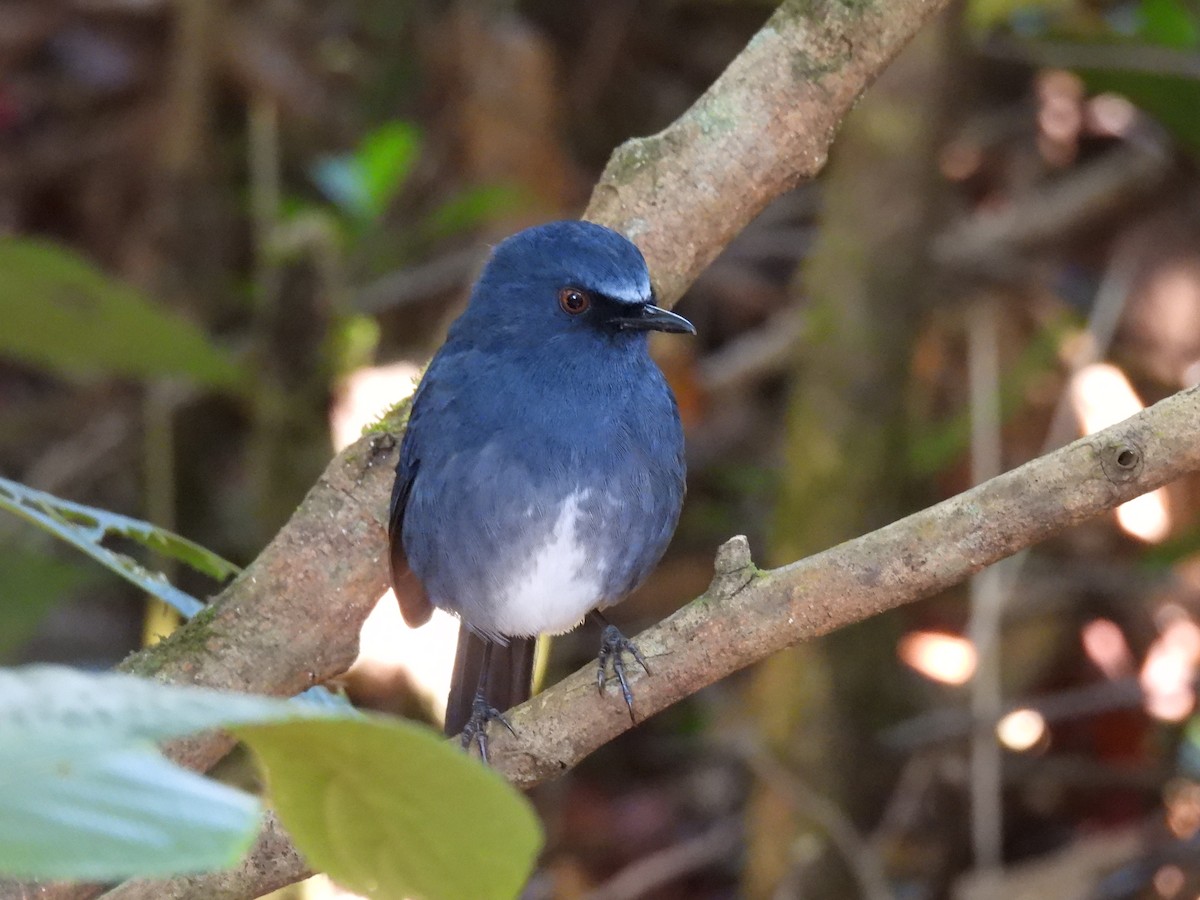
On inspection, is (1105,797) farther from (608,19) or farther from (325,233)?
(608,19)

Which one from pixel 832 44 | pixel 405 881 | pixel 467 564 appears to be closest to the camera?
pixel 405 881

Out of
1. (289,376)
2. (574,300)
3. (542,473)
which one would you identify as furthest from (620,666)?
(289,376)

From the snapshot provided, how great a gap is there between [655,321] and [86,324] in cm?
149

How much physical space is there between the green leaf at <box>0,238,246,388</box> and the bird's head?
86 cm

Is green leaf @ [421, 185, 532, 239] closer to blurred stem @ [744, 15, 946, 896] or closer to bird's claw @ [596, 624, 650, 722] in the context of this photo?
blurred stem @ [744, 15, 946, 896]

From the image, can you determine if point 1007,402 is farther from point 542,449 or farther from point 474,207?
point 542,449

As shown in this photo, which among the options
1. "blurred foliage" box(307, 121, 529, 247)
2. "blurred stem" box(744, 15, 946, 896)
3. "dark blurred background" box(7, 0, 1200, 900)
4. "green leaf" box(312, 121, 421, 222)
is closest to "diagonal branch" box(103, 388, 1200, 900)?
"dark blurred background" box(7, 0, 1200, 900)

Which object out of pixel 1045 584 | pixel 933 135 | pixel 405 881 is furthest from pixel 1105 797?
pixel 405 881

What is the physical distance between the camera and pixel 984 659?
4438 mm

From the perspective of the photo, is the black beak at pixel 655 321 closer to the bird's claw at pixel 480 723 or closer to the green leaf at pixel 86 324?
the bird's claw at pixel 480 723

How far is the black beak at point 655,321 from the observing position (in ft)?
8.73

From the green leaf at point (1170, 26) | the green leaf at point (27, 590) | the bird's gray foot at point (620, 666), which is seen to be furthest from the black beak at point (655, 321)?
the green leaf at point (1170, 26)

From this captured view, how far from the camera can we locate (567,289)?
280 cm

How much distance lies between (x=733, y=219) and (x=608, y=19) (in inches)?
158
